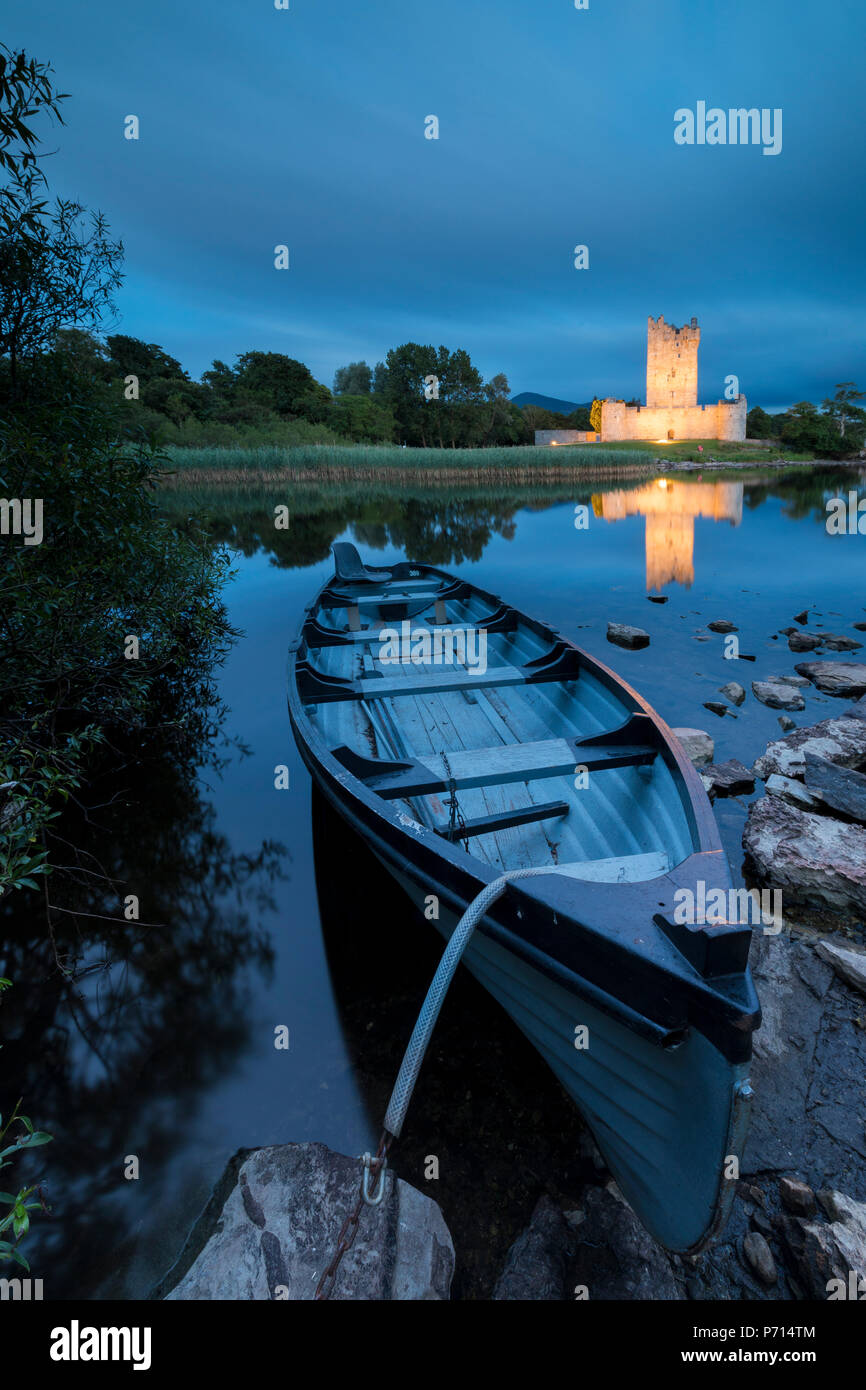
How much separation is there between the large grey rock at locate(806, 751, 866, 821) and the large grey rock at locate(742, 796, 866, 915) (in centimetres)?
19

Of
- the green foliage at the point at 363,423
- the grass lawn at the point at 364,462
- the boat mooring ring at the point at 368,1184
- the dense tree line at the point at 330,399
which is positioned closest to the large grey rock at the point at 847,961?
the boat mooring ring at the point at 368,1184

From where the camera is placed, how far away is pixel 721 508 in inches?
1051

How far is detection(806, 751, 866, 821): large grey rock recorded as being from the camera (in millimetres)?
4559

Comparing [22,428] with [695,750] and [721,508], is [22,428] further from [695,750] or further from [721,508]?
[721,508]

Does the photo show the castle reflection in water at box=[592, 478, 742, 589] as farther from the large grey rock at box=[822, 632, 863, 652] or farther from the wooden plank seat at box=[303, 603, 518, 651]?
the wooden plank seat at box=[303, 603, 518, 651]

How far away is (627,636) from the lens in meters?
9.80

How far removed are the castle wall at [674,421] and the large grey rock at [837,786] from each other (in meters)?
80.3

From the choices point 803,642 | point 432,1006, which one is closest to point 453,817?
point 432,1006

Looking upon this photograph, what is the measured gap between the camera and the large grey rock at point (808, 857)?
3.86 meters

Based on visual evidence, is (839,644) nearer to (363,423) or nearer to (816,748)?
(816,748)
